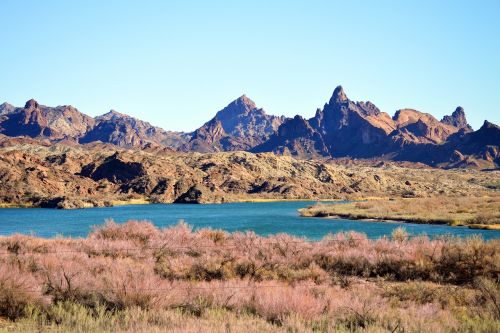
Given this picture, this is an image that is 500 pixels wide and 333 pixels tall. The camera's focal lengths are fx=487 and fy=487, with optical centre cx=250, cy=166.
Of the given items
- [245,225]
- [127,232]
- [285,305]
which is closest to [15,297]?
[285,305]

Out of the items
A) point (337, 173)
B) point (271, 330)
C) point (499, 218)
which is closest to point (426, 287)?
point (271, 330)

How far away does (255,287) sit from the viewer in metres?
11.4

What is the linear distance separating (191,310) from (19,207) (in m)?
112

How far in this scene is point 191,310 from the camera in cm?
1005

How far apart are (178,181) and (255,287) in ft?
445

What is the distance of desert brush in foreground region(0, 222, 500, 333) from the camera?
8.77 m

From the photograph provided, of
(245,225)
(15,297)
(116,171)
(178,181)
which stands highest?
(116,171)

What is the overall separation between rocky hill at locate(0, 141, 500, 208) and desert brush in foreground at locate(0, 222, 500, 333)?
9487cm

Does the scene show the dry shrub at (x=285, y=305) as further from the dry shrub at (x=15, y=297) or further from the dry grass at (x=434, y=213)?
Answer: the dry grass at (x=434, y=213)

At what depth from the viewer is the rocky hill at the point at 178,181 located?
12325 centimetres

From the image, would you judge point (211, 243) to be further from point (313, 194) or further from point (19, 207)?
point (313, 194)

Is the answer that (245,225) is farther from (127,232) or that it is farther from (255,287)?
(255,287)

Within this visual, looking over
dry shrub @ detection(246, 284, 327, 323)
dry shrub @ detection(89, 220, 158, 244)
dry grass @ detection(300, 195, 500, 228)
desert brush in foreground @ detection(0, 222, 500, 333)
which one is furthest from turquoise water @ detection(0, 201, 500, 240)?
dry shrub @ detection(246, 284, 327, 323)

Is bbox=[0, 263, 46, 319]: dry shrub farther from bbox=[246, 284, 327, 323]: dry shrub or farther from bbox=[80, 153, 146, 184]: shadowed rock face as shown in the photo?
bbox=[80, 153, 146, 184]: shadowed rock face
